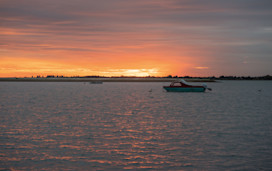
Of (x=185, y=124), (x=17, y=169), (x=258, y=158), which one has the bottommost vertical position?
(x=17, y=169)

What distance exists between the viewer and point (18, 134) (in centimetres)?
2216

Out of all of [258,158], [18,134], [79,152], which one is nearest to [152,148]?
[79,152]

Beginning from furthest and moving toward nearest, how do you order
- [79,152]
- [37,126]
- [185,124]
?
1. [185,124]
2. [37,126]
3. [79,152]

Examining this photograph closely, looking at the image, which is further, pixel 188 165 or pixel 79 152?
pixel 79 152

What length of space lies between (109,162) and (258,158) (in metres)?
7.69

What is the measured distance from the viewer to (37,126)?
26172 mm

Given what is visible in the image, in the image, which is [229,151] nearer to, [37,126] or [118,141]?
[118,141]

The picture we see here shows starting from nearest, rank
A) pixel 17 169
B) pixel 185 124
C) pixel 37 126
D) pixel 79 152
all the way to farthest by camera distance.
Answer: pixel 17 169
pixel 79 152
pixel 37 126
pixel 185 124

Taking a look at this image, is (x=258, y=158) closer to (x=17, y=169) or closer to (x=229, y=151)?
(x=229, y=151)

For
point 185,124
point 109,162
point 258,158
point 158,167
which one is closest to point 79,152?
point 109,162

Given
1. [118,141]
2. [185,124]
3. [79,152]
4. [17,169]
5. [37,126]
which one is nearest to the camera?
[17,169]

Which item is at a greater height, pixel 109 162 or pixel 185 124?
pixel 185 124

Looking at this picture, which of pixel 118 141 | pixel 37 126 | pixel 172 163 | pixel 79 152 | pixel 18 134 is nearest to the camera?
pixel 172 163

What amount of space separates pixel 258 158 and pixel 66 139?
39.6ft
